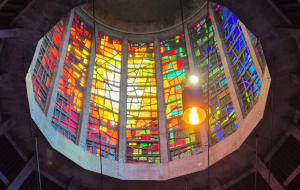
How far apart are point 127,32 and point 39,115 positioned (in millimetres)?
11103

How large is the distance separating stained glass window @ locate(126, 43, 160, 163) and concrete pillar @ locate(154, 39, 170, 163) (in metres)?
0.24

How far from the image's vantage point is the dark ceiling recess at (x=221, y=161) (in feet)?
36.5

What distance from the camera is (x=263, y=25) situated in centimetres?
1138

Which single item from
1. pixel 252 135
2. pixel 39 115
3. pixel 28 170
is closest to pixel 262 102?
pixel 252 135

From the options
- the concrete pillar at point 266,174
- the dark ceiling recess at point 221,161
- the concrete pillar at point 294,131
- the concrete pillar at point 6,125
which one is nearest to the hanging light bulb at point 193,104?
the dark ceiling recess at point 221,161

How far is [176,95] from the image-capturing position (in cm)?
2000

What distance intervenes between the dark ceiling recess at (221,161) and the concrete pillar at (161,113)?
2029mm

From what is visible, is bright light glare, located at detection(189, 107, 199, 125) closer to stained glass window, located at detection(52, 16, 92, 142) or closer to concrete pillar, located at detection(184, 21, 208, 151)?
concrete pillar, located at detection(184, 21, 208, 151)

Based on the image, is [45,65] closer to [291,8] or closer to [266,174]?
[266,174]

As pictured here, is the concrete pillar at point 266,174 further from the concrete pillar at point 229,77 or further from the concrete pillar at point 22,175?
the concrete pillar at point 22,175

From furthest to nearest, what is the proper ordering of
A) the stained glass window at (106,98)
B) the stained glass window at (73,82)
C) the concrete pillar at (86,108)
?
1. the stained glass window at (106,98)
2. the concrete pillar at (86,108)
3. the stained glass window at (73,82)

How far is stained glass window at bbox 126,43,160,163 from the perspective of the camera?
18109mm

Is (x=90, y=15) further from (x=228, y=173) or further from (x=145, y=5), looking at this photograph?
(x=228, y=173)

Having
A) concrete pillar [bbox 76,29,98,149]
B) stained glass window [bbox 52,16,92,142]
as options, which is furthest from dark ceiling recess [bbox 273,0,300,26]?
A: stained glass window [bbox 52,16,92,142]
